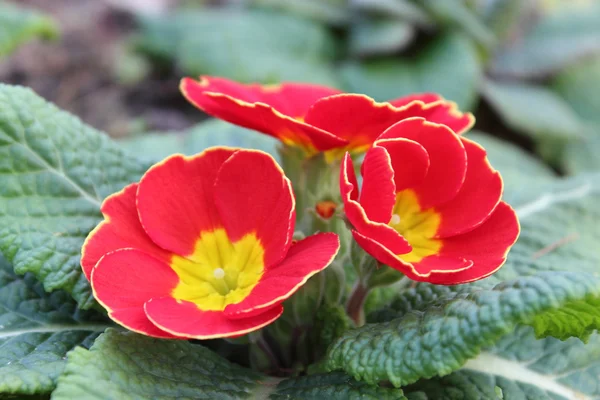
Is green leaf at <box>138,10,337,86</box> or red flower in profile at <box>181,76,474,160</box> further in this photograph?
green leaf at <box>138,10,337,86</box>

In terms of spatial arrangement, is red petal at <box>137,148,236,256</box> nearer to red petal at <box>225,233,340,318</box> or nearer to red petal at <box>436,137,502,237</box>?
red petal at <box>225,233,340,318</box>

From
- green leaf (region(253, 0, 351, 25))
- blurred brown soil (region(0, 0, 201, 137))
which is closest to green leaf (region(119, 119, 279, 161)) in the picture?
blurred brown soil (region(0, 0, 201, 137))

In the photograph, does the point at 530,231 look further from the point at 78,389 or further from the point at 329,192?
the point at 78,389

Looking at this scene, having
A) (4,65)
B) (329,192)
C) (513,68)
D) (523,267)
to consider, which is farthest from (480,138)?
(4,65)

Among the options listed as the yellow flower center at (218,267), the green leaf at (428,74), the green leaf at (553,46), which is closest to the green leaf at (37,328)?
the yellow flower center at (218,267)

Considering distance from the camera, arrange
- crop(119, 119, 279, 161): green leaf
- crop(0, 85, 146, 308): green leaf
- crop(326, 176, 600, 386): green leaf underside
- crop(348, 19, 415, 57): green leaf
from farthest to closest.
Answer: crop(348, 19, 415, 57): green leaf → crop(119, 119, 279, 161): green leaf → crop(0, 85, 146, 308): green leaf → crop(326, 176, 600, 386): green leaf underside

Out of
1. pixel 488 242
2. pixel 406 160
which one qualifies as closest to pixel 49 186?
pixel 406 160
